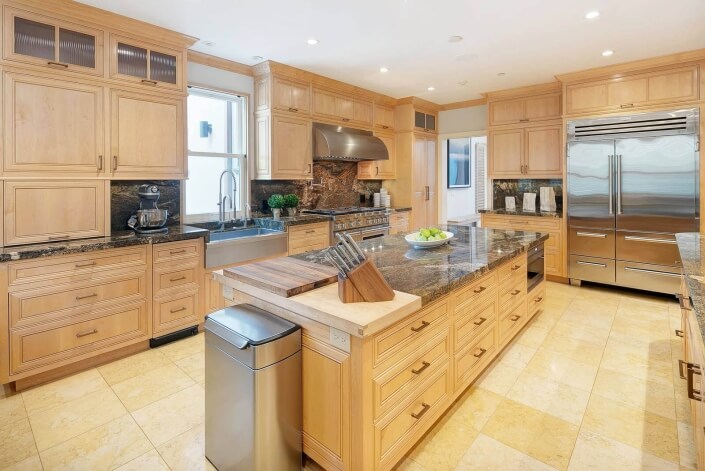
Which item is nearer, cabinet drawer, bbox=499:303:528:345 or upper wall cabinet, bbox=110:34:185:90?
cabinet drawer, bbox=499:303:528:345

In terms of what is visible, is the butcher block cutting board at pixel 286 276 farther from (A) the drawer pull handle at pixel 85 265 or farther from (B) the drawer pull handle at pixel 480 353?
(A) the drawer pull handle at pixel 85 265

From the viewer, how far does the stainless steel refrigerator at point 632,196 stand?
13.5ft

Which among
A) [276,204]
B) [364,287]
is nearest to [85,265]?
[276,204]

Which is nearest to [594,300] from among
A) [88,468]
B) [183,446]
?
[183,446]

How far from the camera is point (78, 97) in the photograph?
2875 mm

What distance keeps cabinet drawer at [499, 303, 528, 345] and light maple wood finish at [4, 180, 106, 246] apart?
124 inches

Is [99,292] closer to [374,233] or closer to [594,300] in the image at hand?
[374,233]

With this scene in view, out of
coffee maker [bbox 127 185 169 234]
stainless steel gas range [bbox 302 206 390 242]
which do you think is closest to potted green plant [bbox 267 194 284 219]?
stainless steel gas range [bbox 302 206 390 242]

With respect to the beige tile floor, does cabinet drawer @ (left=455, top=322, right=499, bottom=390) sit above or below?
above

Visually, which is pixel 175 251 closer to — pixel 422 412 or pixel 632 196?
pixel 422 412

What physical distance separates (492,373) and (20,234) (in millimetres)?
3438

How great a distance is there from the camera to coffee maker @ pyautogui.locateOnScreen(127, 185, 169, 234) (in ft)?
10.6

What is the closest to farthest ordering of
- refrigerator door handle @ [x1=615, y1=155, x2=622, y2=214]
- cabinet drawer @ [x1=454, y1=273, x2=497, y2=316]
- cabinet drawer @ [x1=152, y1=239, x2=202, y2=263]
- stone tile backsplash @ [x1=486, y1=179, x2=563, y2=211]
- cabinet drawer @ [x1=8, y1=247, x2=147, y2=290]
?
cabinet drawer @ [x1=454, y1=273, x2=497, y2=316] → cabinet drawer @ [x1=8, y1=247, x2=147, y2=290] → cabinet drawer @ [x1=152, y1=239, x2=202, y2=263] → refrigerator door handle @ [x1=615, y1=155, x2=622, y2=214] → stone tile backsplash @ [x1=486, y1=179, x2=563, y2=211]

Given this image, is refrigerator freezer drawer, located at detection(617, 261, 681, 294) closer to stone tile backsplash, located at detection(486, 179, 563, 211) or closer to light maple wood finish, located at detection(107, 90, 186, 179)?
stone tile backsplash, located at detection(486, 179, 563, 211)
